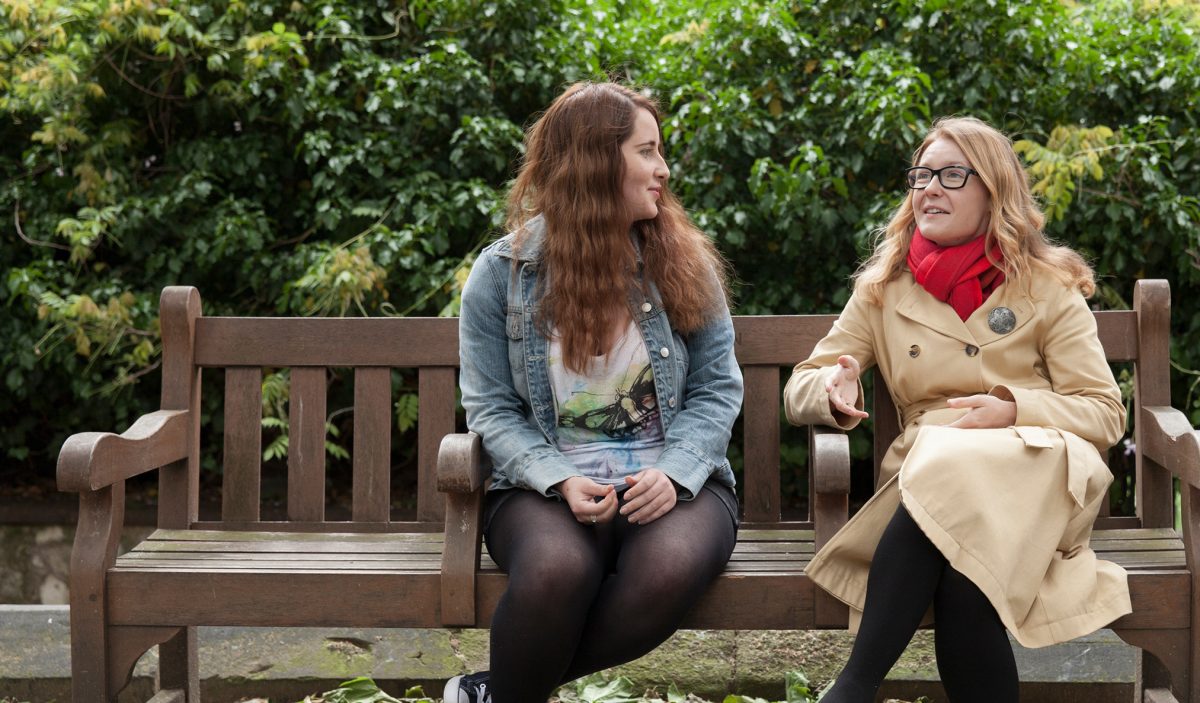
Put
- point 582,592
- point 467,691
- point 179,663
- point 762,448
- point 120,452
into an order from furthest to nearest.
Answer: point 762,448 < point 179,663 < point 120,452 < point 467,691 < point 582,592

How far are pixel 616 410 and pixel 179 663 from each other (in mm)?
1376

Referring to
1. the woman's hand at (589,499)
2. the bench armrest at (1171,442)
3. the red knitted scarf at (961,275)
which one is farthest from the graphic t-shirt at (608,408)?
the bench armrest at (1171,442)

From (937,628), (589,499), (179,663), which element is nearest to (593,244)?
(589,499)

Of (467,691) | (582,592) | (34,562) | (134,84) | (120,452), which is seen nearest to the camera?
(582,592)

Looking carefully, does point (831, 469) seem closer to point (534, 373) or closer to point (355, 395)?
point (534, 373)

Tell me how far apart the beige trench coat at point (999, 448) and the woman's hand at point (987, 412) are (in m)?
0.02

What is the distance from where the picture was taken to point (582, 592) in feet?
8.85

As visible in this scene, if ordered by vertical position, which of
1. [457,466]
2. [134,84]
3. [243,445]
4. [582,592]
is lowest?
[582,592]

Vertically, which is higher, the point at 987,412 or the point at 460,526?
the point at 987,412

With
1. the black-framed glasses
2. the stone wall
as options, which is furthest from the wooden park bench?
the stone wall

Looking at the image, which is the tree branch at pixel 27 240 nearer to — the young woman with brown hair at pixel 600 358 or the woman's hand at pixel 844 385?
the young woman with brown hair at pixel 600 358

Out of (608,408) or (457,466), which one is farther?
(608,408)

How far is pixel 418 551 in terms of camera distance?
10.4ft

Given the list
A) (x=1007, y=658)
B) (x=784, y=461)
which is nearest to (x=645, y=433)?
(x=1007, y=658)
